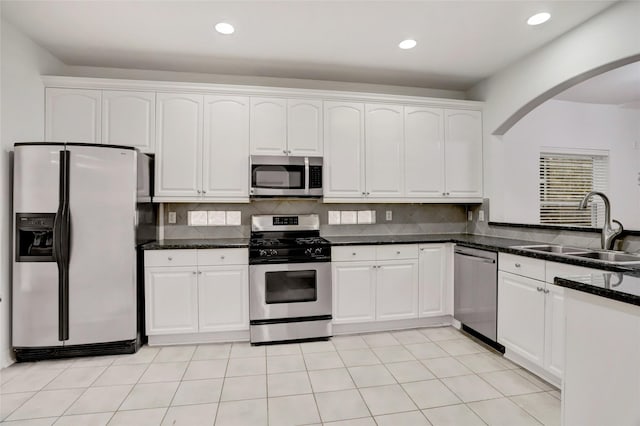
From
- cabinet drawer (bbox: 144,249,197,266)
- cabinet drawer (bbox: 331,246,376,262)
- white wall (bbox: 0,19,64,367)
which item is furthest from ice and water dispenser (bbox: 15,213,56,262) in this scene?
cabinet drawer (bbox: 331,246,376,262)

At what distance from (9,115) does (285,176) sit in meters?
2.23

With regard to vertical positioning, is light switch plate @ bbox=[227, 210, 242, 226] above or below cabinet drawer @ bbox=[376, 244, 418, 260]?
above

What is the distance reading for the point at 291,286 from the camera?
3.03m

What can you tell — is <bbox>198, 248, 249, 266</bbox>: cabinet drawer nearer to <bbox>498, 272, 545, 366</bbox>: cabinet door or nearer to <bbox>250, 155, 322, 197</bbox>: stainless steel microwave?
<bbox>250, 155, 322, 197</bbox>: stainless steel microwave

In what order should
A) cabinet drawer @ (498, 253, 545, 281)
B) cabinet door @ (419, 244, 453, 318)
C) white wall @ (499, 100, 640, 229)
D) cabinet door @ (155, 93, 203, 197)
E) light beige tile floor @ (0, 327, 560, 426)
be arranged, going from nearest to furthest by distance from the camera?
light beige tile floor @ (0, 327, 560, 426)
cabinet drawer @ (498, 253, 545, 281)
cabinet door @ (155, 93, 203, 197)
cabinet door @ (419, 244, 453, 318)
white wall @ (499, 100, 640, 229)

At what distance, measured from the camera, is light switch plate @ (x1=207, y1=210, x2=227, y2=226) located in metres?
3.49

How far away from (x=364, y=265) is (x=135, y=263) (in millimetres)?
2032

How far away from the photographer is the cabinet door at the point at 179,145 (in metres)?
3.11

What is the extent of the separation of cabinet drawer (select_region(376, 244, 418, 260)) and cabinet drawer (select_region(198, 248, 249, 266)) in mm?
1287

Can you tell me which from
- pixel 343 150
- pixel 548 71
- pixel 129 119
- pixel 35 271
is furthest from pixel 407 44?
pixel 35 271

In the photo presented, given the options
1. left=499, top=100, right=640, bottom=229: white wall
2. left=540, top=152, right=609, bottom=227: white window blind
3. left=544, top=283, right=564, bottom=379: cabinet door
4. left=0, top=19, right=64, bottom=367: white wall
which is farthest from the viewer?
left=540, top=152, right=609, bottom=227: white window blind

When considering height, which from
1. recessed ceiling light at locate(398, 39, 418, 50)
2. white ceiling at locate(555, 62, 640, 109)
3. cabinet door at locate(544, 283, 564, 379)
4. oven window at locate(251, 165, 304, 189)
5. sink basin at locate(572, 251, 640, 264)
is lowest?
cabinet door at locate(544, 283, 564, 379)

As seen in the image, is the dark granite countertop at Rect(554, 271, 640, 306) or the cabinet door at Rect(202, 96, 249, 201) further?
the cabinet door at Rect(202, 96, 249, 201)

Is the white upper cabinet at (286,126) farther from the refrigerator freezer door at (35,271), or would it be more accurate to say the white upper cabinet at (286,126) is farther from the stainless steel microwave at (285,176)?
the refrigerator freezer door at (35,271)
